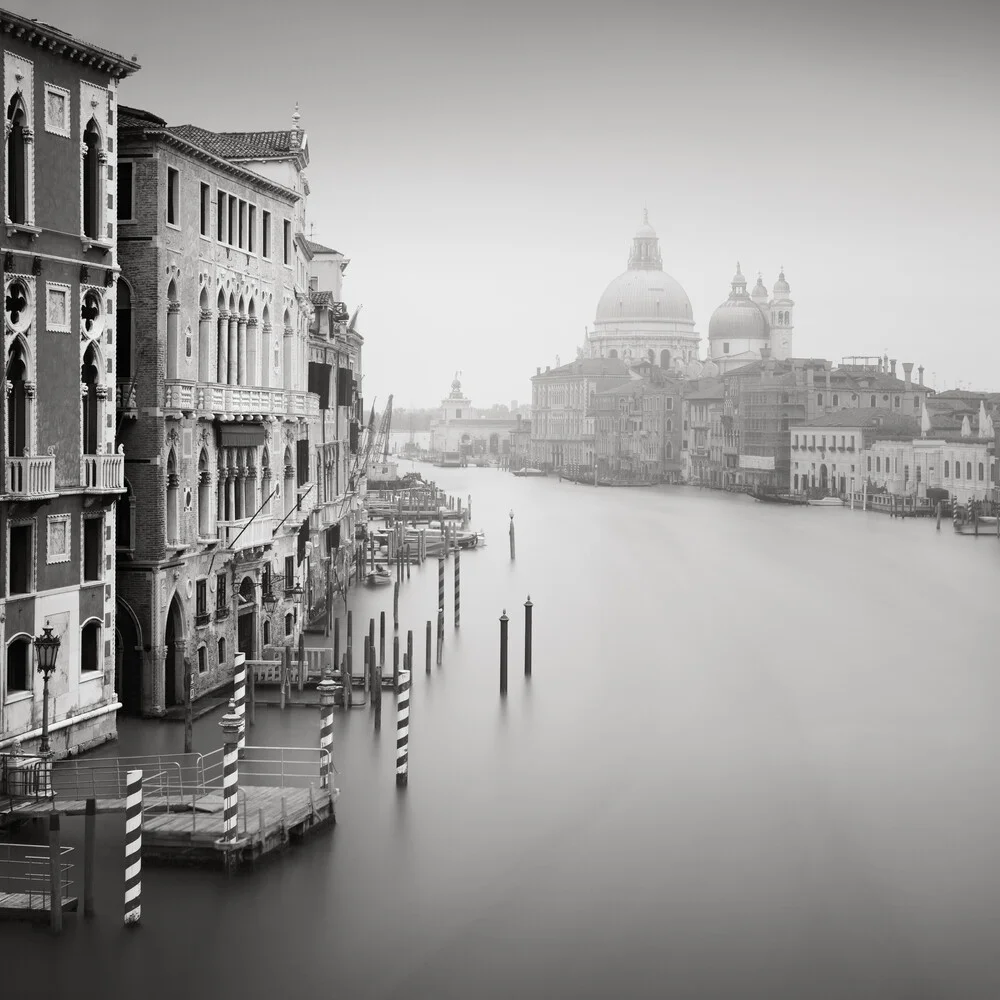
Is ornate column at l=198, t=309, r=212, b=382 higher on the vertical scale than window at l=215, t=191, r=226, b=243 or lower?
lower

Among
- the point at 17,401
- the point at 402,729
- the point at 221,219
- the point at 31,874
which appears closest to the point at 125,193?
the point at 221,219

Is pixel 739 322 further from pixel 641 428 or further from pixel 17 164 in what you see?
pixel 17 164

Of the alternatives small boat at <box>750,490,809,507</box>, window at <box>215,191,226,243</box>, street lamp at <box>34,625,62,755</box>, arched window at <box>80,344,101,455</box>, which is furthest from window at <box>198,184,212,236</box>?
small boat at <box>750,490,809,507</box>

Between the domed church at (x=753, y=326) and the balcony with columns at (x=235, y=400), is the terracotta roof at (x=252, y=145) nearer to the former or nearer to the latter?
the balcony with columns at (x=235, y=400)

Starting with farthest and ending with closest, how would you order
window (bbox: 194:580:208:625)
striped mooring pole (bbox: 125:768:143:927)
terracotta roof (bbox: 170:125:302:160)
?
terracotta roof (bbox: 170:125:302:160) < window (bbox: 194:580:208:625) < striped mooring pole (bbox: 125:768:143:927)

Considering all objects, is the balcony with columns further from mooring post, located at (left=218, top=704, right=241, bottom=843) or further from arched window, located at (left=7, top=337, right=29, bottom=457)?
mooring post, located at (left=218, top=704, right=241, bottom=843)

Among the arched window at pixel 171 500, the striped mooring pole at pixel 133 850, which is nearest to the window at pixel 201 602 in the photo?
the arched window at pixel 171 500
